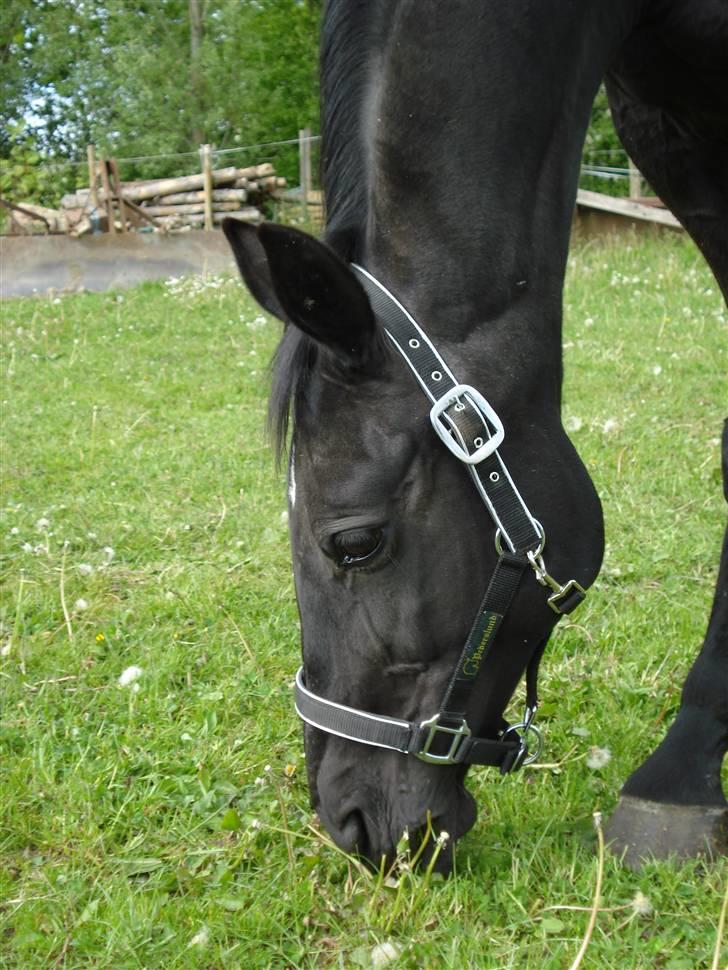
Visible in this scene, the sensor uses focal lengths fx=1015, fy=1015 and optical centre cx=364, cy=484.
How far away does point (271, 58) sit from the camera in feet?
101

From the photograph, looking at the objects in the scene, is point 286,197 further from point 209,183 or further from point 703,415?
point 703,415

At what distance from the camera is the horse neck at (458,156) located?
75.2 inches

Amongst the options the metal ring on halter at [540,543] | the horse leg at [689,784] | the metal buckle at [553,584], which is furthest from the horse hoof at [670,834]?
the metal ring on halter at [540,543]

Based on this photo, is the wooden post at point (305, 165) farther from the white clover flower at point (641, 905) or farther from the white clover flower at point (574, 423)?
the white clover flower at point (641, 905)

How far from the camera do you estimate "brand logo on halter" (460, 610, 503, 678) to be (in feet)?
6.32

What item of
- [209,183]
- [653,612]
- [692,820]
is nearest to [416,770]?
[692,820]

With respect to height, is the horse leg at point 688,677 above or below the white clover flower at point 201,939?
above

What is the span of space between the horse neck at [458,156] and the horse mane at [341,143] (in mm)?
18

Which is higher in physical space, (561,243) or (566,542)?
(561,243)

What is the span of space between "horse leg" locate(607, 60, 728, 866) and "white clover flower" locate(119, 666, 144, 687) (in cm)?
145

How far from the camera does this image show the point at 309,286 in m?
1.73

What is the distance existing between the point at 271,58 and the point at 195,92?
2963 mm

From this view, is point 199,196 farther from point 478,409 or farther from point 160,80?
point 478,409

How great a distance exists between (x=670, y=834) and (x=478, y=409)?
3.47 feet
